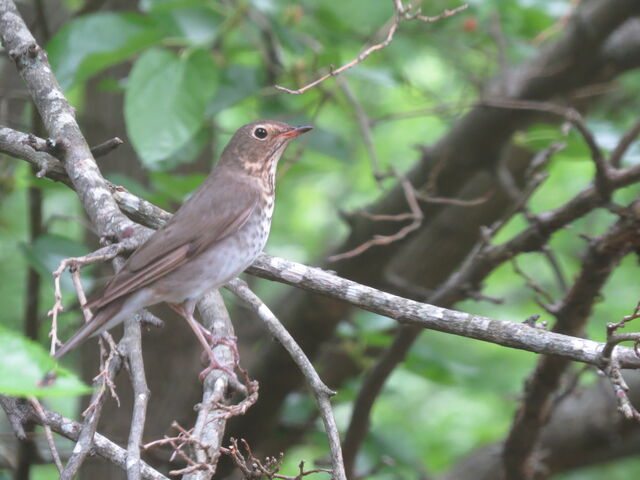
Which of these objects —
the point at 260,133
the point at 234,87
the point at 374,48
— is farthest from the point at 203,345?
the point at 234,87

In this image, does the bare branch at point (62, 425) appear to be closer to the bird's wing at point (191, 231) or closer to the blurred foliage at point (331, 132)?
the bird's wing at point (191, 231)

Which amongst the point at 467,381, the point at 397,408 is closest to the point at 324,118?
the point at 397,408

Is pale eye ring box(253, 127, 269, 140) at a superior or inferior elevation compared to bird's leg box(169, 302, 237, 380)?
superior

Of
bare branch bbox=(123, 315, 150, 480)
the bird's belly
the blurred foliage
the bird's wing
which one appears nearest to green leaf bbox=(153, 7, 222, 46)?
the blurred foliage

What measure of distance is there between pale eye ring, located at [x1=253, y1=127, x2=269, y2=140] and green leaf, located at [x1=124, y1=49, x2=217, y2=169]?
30 centimetres

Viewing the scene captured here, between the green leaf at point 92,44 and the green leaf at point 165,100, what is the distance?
0.13m

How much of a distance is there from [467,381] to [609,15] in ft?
9.07

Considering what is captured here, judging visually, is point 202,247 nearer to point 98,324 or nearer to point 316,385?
point 98,324

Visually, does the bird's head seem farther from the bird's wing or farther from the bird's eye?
the bird's wing

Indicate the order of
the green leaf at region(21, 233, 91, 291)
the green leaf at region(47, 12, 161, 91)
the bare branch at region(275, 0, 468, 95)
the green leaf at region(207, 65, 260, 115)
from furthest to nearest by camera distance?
the green leaf at region(207, 65, 260, 115) → the green leaf at region(47, 12, 161, 91) → the green leaf at region(21, 233, 91, 291) → the bare branch at region(275, 0, 468, 95)

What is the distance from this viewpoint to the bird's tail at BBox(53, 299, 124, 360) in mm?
2639

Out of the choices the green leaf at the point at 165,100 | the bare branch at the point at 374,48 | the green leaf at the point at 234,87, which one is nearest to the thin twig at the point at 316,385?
the bare branch at the point at 374,48

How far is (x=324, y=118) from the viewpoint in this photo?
942 centimetres

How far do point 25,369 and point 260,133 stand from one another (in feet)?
10.6
